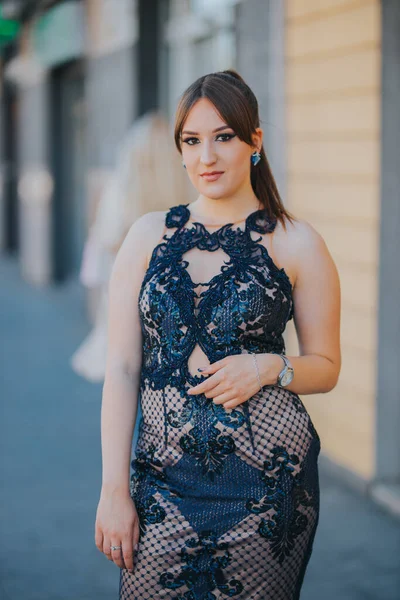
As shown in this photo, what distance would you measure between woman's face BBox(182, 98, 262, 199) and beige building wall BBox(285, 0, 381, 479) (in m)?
2.84

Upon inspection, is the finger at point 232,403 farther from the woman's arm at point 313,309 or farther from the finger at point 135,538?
the finger at point 135,538

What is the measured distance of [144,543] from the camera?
2670 millimetres

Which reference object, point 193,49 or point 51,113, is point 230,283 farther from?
point 51,113

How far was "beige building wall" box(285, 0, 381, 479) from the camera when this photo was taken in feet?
18.0

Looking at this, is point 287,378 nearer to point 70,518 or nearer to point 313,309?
point 313,309

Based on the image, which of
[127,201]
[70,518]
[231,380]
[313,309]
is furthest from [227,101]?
[127,201]

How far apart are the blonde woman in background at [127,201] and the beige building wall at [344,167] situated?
81 cm

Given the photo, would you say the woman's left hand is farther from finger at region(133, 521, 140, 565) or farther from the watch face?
finger at region(133, 521, 140, 565)

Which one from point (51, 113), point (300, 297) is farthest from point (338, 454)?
point (51, 113)

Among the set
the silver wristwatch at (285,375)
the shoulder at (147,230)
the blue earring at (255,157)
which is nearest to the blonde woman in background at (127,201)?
the shoulder at (147,230)

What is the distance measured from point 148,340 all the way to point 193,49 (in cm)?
689

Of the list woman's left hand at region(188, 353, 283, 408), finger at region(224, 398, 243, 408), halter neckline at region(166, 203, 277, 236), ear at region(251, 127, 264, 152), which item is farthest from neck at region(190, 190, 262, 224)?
finger at region(224, 398, 243, 408)

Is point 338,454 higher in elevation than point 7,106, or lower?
lower

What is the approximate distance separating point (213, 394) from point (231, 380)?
0.07 meters
